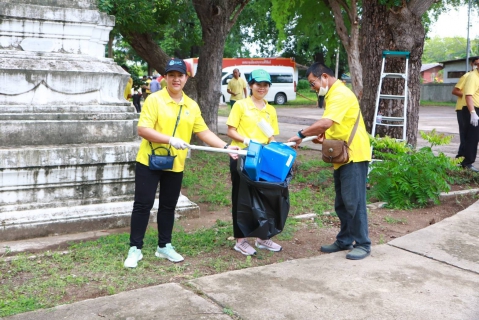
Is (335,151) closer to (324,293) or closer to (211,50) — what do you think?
(324,293)

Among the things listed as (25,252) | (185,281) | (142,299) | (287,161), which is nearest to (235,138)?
(287,161)

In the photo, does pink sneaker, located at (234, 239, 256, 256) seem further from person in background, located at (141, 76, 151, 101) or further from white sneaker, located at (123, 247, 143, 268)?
person in background, located at (141, 76, 151, 101)

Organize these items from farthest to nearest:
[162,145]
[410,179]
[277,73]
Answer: [277,73], [410,179], [162,145]

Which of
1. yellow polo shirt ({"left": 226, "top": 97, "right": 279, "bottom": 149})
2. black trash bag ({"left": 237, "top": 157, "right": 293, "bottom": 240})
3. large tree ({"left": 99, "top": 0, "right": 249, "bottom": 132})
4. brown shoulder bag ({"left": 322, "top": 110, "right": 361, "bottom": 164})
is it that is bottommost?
black trash bag ({"left": 237, "top": 157, "right": 293, "bottom": 240})

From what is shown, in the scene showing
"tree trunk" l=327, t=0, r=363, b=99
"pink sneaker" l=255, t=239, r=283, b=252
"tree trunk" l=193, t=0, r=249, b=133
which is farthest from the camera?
"tree trunk" l=327, t=0, r=363, b=99

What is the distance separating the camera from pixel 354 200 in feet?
15.1

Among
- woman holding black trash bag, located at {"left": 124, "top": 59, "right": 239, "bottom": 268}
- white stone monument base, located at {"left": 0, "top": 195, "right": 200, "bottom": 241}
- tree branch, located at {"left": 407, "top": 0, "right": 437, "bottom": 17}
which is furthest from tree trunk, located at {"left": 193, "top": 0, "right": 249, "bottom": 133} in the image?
woman holding black trash bag, located at {"left": 124, "top": 59, "right": 239, "bottom": 268}

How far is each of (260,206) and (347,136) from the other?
927 mm

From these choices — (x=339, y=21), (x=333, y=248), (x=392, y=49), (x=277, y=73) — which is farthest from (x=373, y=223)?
(x=277, y=73)

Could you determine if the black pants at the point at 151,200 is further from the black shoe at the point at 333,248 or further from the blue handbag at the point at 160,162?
the black shoe at the point at 333,248

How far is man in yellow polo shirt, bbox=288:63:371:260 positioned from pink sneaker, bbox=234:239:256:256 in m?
0.79

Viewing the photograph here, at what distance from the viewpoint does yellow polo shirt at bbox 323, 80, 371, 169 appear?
4.50 metres

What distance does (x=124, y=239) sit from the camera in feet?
16.5

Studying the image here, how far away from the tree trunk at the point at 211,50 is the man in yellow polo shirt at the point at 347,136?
22.6ft
